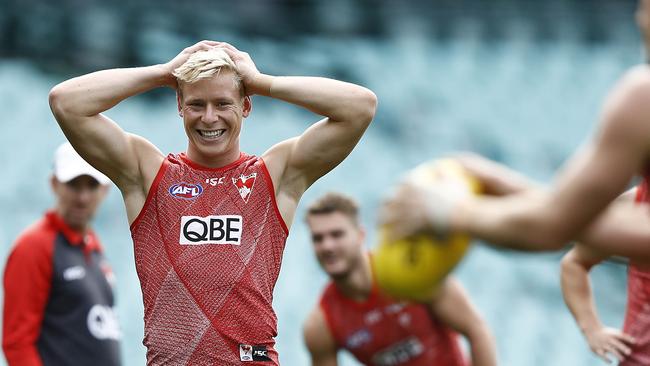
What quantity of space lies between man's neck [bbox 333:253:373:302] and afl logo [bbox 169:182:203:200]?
178 cm

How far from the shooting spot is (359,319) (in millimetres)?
6012

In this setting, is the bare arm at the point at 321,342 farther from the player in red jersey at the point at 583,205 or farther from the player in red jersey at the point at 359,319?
the player in red jersey at the point at 583,205

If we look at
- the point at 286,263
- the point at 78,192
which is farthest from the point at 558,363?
the point at 78,192

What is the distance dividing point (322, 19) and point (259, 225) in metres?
8.27

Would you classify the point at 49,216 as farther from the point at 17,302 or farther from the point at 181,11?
the point at 181,11

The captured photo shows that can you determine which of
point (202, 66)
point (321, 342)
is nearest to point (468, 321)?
point (321, 342)

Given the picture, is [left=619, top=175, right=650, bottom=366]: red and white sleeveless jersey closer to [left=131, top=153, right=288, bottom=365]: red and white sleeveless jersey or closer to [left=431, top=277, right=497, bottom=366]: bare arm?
[left=431, top=277, right=497, bottom=366]: bare arm

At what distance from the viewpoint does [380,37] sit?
12602 millimetres

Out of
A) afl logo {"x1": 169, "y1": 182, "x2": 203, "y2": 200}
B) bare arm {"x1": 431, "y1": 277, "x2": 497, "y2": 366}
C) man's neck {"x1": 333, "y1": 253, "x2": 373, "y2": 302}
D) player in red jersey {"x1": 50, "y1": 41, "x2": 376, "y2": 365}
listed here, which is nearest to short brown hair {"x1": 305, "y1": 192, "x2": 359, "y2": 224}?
man's neck {"x1": 333, "y1": 253, "x2": 373, "y2": 302}

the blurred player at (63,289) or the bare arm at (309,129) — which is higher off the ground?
the bare arm at (309,129)

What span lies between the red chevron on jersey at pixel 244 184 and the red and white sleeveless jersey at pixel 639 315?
5.17 feet

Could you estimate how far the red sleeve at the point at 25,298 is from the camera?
5785 millimetres

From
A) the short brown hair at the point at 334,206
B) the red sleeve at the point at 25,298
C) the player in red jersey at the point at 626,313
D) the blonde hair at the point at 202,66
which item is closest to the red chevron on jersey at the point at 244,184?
the blonde hair at the point at 202,66

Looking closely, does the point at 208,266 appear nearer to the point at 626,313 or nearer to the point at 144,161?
the point at 144,161
